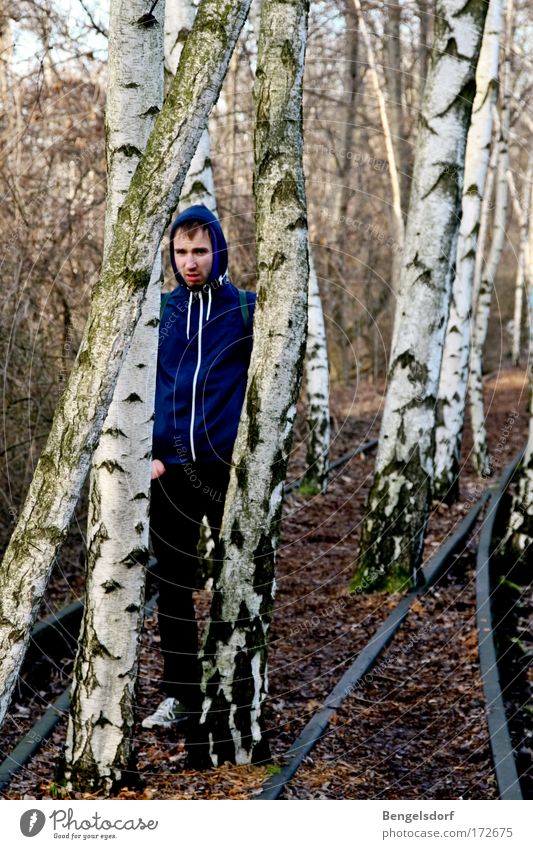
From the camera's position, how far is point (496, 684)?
4.76m

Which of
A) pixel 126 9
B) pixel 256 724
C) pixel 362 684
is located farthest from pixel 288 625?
pixel 126 9

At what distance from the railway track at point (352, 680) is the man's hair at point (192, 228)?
2.15 metres

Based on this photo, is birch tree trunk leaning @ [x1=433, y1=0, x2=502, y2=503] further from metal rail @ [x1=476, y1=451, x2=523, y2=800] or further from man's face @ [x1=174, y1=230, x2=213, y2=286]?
man's face @ [x1=174, y1=230, x2=213, y2=286]

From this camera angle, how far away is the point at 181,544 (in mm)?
4156

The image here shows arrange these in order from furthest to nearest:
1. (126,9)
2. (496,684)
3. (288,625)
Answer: (288,625) < (496,684) < (126,9)

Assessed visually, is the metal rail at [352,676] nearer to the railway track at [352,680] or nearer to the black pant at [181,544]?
the railway track at [352,680]

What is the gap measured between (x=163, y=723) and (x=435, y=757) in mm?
1215

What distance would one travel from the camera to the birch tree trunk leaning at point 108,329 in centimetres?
269

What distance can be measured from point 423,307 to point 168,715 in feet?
10.9

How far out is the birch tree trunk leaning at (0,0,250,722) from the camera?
8.82 feet

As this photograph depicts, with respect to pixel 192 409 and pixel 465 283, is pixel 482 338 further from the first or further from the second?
pixel 192 409

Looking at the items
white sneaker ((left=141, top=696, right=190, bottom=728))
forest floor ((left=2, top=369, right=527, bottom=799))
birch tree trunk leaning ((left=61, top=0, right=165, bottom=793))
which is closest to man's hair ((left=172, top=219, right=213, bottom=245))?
birch tree trunk leaning ((left=61, top=0, right=165, bottom=793))

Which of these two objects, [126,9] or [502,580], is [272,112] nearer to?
[126,9]

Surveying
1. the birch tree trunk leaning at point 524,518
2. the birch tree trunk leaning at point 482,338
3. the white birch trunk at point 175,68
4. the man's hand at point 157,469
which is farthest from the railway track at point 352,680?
the birch tree trunk leaning at point 482,338
